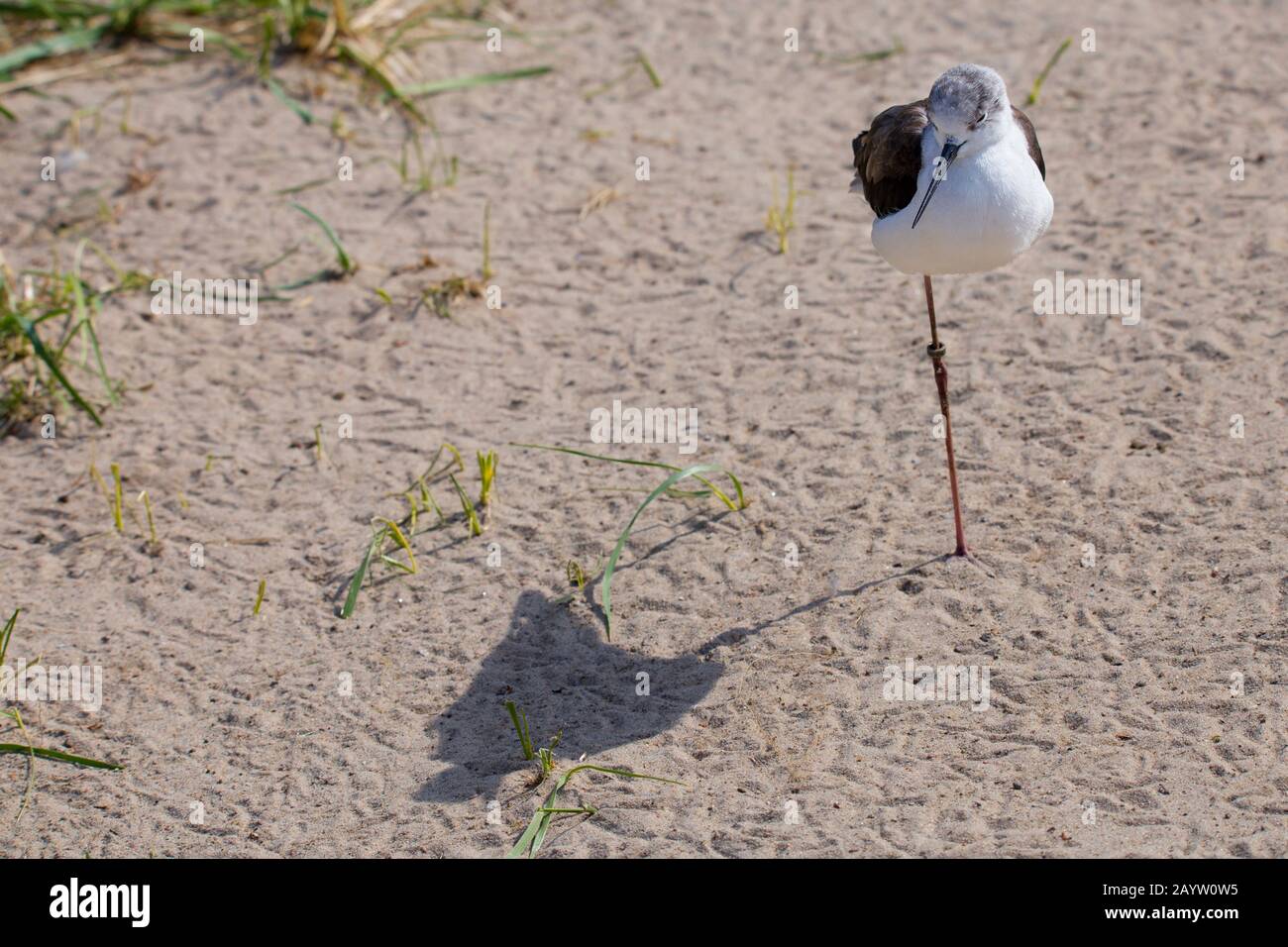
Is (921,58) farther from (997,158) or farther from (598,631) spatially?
(598,631)

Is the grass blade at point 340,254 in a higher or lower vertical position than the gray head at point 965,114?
higher

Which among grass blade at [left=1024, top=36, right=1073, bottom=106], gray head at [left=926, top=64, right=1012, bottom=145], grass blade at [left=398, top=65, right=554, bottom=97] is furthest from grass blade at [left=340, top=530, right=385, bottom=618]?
grass blade at [left=1024, top=36, right=1073, bottom=106]

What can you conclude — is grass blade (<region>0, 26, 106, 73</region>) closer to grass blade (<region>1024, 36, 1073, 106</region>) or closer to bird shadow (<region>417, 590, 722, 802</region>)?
bird shadow (<region>417, 590, 722, 802</region>)

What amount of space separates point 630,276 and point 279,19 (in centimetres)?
367

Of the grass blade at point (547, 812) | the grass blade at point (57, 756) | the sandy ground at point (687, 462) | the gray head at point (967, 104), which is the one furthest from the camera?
the grass blade at point (57, 756)

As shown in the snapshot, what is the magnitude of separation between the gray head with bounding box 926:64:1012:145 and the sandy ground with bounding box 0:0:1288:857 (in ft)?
5.43

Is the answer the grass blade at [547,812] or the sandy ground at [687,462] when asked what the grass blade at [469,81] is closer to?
the sandy ground at [687,462]

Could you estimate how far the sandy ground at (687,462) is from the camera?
4750 mm

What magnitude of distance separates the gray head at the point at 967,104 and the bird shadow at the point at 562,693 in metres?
1.69

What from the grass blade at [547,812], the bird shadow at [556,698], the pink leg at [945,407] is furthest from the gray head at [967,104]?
the grass blade at [547,812]

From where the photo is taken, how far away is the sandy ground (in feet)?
15.6

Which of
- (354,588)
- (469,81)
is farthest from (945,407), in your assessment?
(469,81)

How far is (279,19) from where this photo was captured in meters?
9.36
